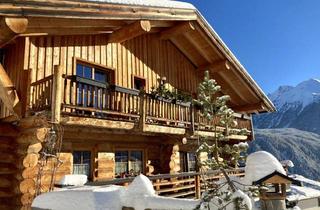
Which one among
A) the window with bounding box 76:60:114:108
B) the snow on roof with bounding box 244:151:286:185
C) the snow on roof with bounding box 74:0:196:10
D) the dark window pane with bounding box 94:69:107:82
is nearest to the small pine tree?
the snow on roof with bounding box 244:151:286:185

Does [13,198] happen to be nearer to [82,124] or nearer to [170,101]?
[82,124]

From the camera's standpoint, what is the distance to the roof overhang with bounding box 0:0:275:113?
8.60m

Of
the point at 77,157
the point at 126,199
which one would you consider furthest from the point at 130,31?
the point at 126,199

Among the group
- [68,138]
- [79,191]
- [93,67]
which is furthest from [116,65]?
[79,191]

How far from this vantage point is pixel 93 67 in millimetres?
11750

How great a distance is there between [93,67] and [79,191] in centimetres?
660

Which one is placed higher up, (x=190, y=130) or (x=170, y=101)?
(x=170, y=101)

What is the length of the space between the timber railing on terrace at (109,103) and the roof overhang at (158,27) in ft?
5.50

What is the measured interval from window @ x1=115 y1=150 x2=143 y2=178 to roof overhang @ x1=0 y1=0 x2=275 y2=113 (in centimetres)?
431

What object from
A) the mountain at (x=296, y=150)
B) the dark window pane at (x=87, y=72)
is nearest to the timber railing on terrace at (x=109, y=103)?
the dark window pane at (x=87, y=72)

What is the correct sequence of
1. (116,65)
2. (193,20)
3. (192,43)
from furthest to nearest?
(192,43), (193,20), (116,65)

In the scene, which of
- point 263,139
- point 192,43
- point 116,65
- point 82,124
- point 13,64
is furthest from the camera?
point 263,139

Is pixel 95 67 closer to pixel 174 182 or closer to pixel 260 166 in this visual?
pixel 174 182

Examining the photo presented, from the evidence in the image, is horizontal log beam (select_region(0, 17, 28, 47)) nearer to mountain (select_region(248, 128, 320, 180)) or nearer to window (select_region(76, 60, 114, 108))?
window (select_region(76, 60, 114, 108))
